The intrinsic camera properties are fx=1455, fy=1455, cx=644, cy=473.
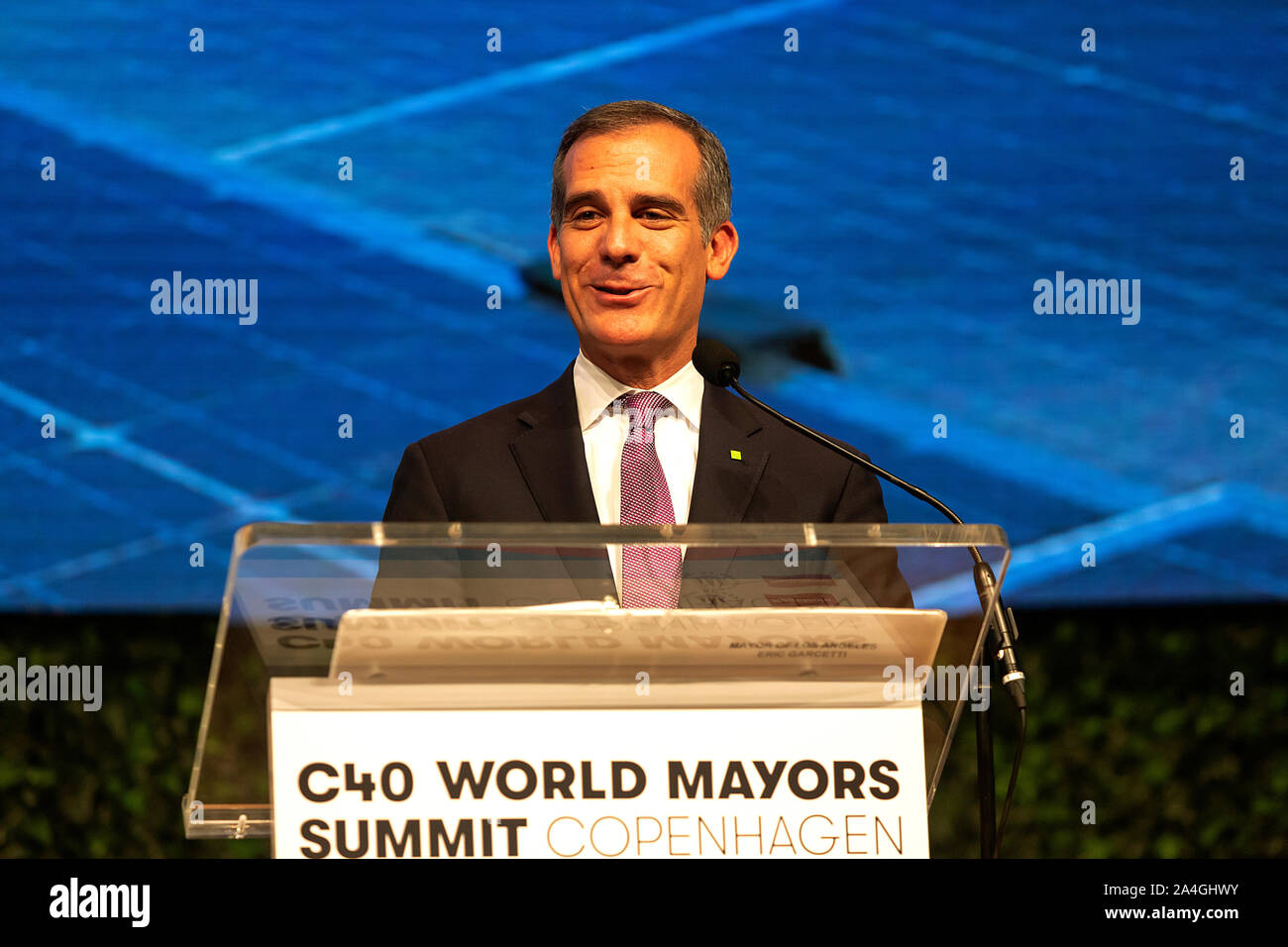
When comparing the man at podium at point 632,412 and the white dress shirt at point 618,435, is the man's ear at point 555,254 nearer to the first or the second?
the man at podium at point 632,412

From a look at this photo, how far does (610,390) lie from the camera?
81.4 inches

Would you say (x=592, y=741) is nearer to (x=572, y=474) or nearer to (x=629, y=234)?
(x=572, y=474)

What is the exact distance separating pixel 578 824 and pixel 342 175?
2.27 m

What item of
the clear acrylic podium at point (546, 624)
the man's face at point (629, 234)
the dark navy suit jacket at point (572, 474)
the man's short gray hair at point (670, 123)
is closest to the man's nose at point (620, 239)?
the man's face at point (629, 234)

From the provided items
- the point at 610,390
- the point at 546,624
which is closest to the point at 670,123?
the point at 610,390

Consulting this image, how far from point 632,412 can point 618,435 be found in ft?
0.12

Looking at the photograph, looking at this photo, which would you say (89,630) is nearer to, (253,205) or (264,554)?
(253,205)

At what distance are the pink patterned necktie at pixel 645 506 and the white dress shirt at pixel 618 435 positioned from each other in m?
0.02

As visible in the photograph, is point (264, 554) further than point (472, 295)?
No

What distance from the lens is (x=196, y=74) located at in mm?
3184

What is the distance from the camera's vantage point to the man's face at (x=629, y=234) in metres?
1.99

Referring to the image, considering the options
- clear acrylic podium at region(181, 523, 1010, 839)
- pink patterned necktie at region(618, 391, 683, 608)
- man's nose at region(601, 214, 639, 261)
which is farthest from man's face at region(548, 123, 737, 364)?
clear acrylic podium at region(181, 523, 1010, 839)

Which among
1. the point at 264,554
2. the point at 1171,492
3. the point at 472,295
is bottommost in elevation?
the point at 264,554

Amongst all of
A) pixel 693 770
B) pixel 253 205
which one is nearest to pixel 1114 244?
pixel 253 205
